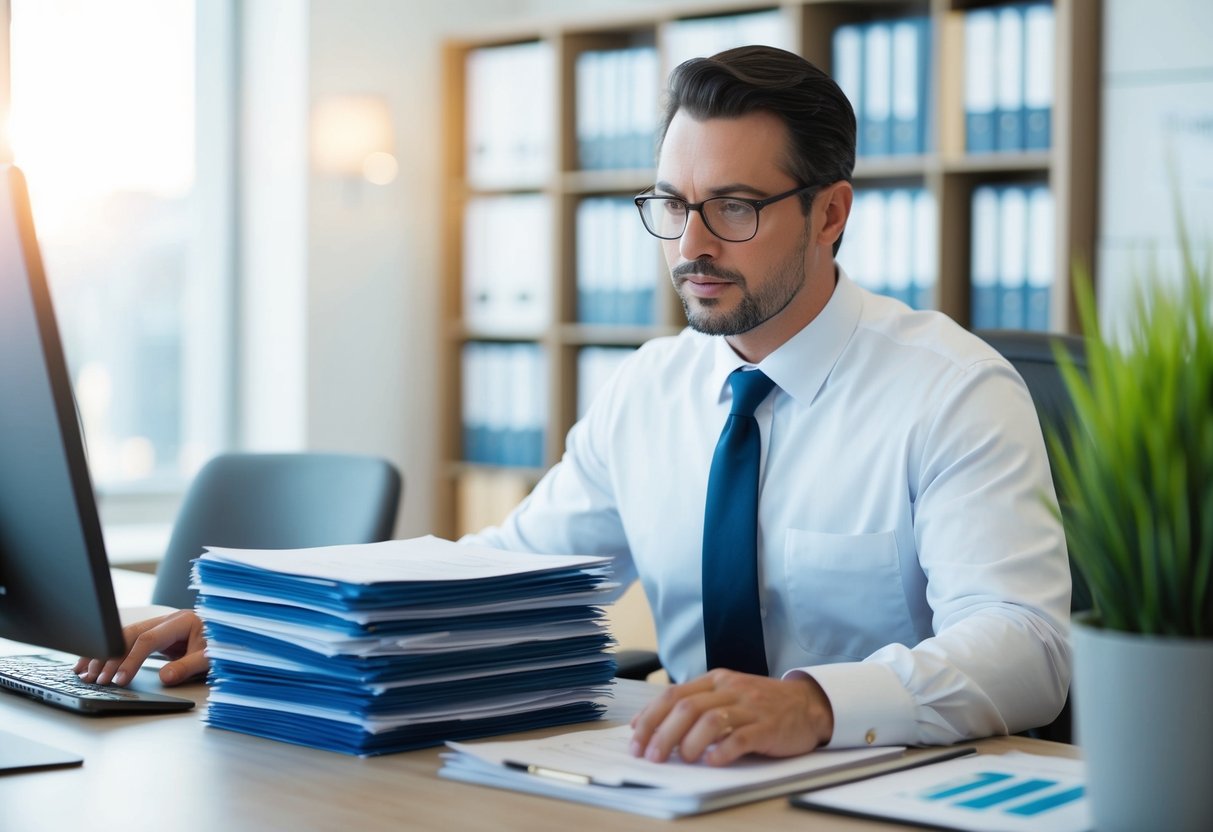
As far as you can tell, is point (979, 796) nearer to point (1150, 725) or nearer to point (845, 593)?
point (1150, 725)

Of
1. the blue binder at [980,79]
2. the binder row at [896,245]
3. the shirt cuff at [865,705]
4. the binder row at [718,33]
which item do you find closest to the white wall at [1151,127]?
the blue binder at [980,79]

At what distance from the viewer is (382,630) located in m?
1.16

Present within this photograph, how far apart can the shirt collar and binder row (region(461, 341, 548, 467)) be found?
248 centimetres

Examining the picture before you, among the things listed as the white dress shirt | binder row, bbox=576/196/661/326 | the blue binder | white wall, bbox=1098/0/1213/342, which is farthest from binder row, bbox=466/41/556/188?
the white dress shirt

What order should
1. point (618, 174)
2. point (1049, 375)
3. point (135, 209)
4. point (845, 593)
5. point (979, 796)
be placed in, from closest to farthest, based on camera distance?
point (979, 796)
point (845, 593)
point (1049, 375)
point (618, 174)
point (135, 209)

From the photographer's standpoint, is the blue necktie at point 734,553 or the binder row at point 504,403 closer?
the blue necktie at point 734,553

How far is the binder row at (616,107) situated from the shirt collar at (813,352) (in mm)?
2250

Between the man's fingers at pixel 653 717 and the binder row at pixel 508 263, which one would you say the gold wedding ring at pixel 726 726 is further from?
the binder row at pixel 508 263

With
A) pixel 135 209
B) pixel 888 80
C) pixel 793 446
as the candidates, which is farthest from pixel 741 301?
pixel 135 209

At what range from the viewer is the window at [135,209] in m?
3.90

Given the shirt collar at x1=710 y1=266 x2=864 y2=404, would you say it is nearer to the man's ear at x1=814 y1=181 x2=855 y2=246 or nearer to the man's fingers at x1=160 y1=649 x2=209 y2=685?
the man's ear at x1=814 y1=181 x2=855 y2=246

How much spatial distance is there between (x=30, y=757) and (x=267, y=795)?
0.72 feet

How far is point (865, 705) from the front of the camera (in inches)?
46.1

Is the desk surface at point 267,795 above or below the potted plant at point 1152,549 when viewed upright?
below
